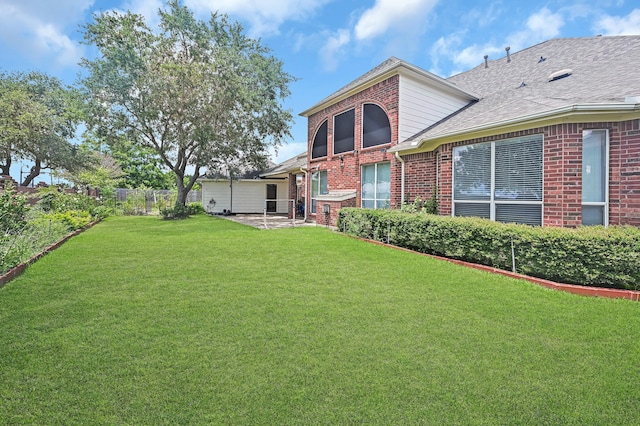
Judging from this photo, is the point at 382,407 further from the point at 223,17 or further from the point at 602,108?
the point at 223,17

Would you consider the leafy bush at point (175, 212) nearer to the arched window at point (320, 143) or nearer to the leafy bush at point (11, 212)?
the arched window at point (320, 143)

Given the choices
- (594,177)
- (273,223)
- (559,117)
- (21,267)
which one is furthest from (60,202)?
(594,177)

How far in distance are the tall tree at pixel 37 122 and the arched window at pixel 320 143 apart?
39.4ft

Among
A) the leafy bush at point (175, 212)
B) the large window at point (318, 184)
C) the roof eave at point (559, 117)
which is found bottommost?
the leafy bush at point (175, 212)

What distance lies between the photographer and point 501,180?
730 centimetres

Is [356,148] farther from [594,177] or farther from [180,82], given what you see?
[180,82]

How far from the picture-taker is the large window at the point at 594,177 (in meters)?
6.02

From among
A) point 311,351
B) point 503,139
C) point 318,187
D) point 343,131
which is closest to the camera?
point 311,351

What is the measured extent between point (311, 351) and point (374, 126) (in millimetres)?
10197

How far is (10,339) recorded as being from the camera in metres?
3.07

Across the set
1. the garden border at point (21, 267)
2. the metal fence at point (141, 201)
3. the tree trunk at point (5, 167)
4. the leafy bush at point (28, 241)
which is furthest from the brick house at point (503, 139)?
the tree trunk at point (5, 167)

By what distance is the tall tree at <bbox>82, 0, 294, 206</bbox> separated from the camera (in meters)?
15.4

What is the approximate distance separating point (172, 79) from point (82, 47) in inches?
230

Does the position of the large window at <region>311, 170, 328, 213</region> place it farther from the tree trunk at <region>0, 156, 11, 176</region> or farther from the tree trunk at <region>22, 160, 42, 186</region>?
the tree trunk at <region>0, 156, 11, 176</region>
